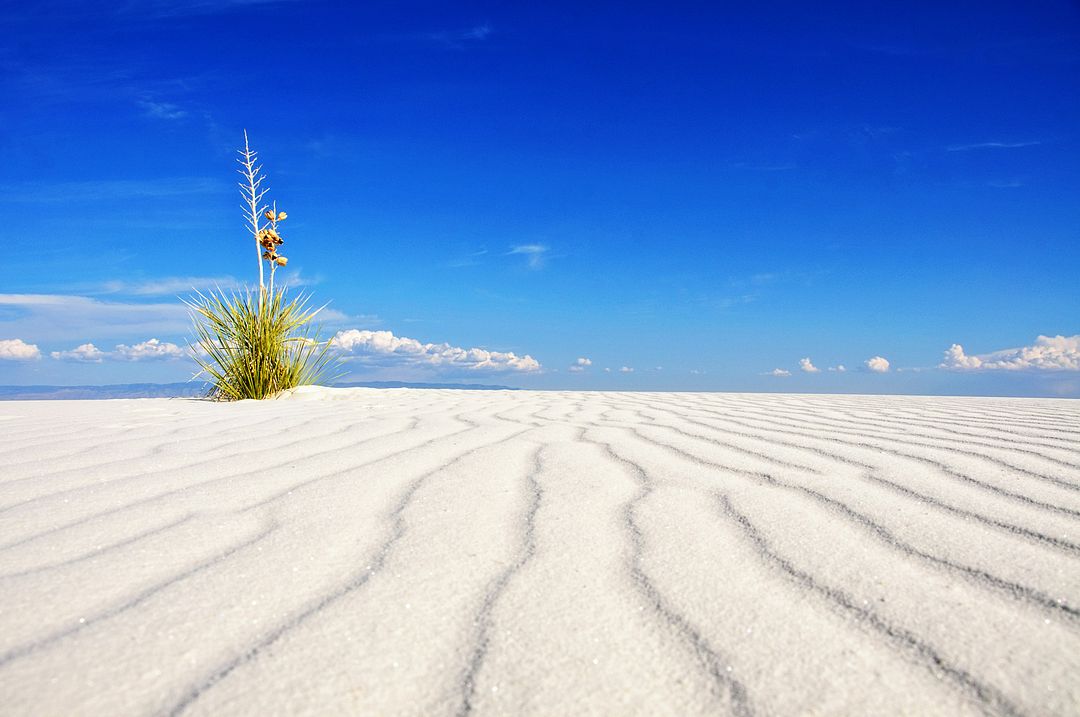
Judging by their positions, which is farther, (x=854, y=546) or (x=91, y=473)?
(x=91, y=473)

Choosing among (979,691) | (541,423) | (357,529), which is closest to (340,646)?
(357,529)

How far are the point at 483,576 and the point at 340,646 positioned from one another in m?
0.24

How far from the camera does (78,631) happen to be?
2.58 ft

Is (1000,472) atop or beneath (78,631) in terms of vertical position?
atop

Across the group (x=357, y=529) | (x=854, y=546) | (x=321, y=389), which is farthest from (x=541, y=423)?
(x=321, y=389)

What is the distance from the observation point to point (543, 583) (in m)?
0.91

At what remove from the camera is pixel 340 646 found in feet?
2.44

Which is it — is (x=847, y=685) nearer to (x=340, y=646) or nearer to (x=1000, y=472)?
(x=340, y=646)

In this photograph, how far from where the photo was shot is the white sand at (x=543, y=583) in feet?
2.19

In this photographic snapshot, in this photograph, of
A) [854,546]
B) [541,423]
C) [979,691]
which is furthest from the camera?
[541,423]

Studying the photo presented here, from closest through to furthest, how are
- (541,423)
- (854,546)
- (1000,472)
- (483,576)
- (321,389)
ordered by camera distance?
(483,576)
(854,546)
(1000,472)
(541,423)
(321,389)

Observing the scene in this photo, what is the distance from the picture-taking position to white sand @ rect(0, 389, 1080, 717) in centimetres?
67

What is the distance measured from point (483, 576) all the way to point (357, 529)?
328mm

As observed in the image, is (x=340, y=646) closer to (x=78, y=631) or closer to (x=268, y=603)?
(x=268, y=603)
